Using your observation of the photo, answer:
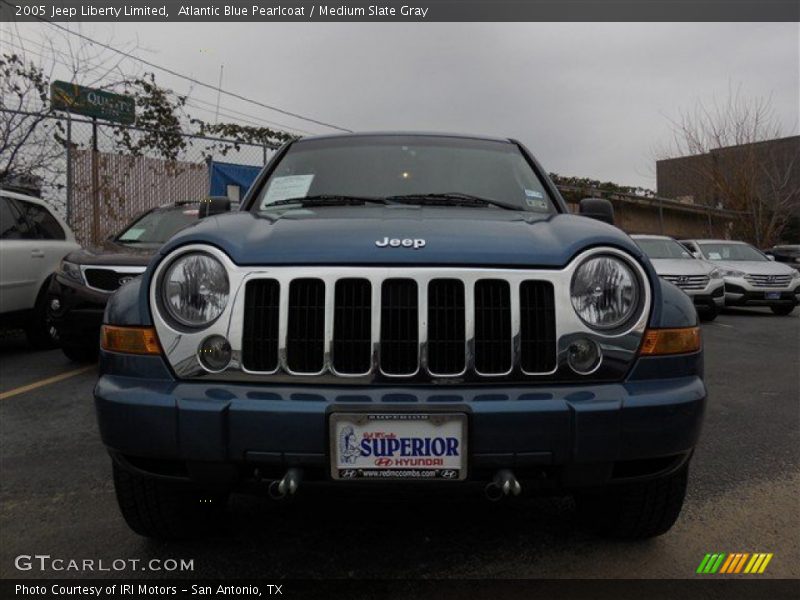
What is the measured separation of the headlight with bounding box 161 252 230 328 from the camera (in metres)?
1.98

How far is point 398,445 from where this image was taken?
181 cm

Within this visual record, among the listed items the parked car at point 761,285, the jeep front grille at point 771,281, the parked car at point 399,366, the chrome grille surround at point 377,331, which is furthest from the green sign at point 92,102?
the jeep front grille at point 771,281

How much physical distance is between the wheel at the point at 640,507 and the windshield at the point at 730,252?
11906 millimetres

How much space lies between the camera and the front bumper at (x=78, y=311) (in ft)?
17.3

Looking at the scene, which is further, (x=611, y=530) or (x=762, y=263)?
A: (x=762, y=263)

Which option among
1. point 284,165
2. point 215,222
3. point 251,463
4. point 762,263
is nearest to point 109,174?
point 284,165

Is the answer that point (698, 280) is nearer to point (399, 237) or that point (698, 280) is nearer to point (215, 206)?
point (215, 206)

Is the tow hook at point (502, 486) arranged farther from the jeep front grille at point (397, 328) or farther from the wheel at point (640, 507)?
the wheel at point (640, 507)

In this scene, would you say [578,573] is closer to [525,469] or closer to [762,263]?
[525,469]

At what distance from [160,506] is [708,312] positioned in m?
9.95

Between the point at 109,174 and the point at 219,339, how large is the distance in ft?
28.2

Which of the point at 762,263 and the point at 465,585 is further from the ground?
the point at 762,263

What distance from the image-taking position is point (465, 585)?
205 cm

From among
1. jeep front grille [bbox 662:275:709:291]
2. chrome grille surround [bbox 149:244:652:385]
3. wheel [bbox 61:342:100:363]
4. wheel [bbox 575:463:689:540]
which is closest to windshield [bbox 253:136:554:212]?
chrome grille surround [bbox 149:244:652:385]
